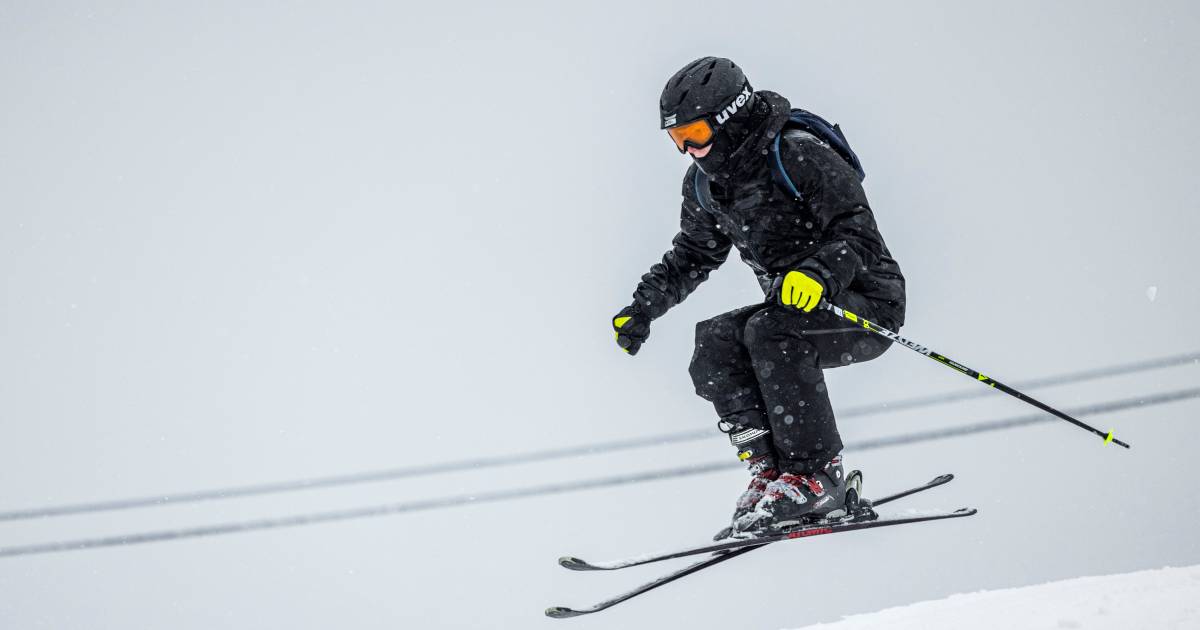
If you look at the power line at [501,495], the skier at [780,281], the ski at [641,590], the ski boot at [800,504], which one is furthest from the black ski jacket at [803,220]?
the power line at [501,495]

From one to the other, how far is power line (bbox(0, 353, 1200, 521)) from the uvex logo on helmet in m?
4.43

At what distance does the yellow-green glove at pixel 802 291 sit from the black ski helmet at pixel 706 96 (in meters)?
0.67

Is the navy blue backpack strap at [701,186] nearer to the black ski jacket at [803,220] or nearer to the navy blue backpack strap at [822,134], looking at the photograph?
the black ski jacket at [803,220]

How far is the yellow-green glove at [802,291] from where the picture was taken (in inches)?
109

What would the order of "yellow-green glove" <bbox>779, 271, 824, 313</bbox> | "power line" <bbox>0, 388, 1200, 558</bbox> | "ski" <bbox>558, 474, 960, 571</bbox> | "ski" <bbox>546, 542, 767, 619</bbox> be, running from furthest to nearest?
"power line" <bbox>0, 388, 1200, 558</bbox> → "ski" <bbox>546, 542, 767, 619</bbox> → "ski" <bbox>558, 474, 960, 571</bbox> → "yellow-green glove" <bbox>779, 271, 824, 313</bbox>

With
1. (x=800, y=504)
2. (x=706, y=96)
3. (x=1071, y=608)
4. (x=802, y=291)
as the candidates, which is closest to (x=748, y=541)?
(x=800, y=504)

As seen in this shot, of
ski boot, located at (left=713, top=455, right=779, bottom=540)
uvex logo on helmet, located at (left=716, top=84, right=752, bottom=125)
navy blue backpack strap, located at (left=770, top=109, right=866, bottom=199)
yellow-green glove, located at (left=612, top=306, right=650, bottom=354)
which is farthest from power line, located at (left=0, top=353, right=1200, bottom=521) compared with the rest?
uvex logo on helmet, located at (left=716, top=84, right=752, bottom=125)

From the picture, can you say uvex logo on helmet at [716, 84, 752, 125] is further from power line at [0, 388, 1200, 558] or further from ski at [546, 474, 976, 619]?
power line at [0, 388, 1200, 558]

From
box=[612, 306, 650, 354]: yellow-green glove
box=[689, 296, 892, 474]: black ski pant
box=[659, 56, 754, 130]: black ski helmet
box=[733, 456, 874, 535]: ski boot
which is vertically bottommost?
box=[733, 456, 874, 535]: ski boot

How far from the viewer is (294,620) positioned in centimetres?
616

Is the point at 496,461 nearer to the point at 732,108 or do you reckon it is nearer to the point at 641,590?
the point at 641,590

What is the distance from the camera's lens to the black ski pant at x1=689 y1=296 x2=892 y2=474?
3.02m

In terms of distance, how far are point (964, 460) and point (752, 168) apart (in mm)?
4201

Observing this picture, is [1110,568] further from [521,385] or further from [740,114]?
[521,385]
